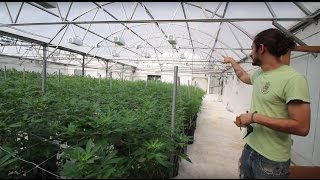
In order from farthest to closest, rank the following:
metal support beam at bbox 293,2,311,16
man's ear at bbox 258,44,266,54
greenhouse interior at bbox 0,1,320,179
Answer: metal support beam at bbox 293,2,311,16, greenhouse interior at bbox 0,1,320,179, man's ear at bbox 258,44,266,54

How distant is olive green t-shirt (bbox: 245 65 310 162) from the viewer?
1.56 metres

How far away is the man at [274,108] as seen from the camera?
1.51 m

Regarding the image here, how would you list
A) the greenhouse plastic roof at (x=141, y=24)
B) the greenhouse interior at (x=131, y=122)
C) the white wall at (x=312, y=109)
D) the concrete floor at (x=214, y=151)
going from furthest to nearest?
the greenhouse plastic roof at (x=141, y=24)
the concrete floor at (x=214, y=151)
the white wall at (x=312, y=109)
the greenhouse interior at (x=131, y=122)

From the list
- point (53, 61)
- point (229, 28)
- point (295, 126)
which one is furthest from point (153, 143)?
point (53, 61)

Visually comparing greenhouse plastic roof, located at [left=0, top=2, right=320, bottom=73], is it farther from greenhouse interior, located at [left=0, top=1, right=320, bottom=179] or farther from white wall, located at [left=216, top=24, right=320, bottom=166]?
white wall, located at [left=216, top=24, right=320, bottom=166]

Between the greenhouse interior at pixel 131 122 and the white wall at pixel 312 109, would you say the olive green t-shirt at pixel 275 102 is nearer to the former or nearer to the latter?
the greenhouse interior at pixel 131 122

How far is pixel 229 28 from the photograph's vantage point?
9117mm

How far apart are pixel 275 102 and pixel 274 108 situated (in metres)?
0.04

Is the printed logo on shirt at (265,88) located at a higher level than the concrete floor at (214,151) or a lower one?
higher

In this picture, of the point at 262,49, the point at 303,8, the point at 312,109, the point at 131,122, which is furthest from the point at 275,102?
the point at 303,8

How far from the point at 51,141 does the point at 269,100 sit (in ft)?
5.85

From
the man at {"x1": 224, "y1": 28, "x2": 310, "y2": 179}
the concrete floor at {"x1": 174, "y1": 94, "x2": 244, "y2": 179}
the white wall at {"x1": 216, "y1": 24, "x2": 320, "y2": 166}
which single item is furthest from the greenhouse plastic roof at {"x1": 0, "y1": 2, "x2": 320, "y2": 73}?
the man at {"x1": 224, "y1": 28, "x2": 310, "y2": 179}

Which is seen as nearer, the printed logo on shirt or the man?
the man

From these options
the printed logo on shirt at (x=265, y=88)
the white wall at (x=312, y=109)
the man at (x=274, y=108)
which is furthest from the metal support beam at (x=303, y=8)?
the printed logo on shirt at (x=265, y=88)
